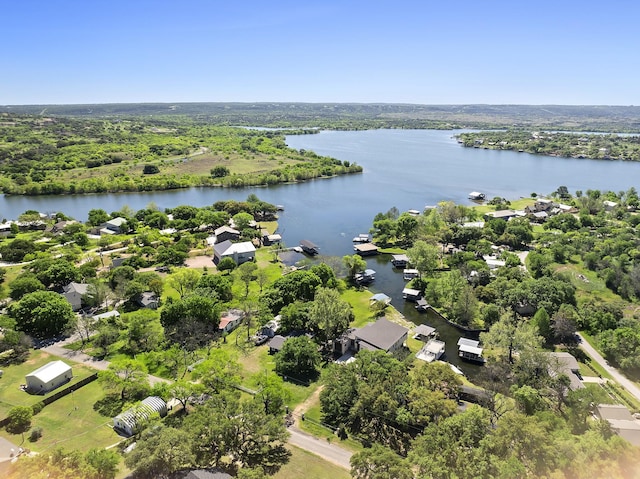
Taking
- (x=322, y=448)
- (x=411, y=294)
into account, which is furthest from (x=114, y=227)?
(x=322, y=448)

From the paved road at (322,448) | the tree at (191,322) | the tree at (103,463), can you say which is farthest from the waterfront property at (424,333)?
the tree at (103,463)

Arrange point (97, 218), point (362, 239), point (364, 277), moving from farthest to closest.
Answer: point (97, 218), point (362, 239), point (364, 277)

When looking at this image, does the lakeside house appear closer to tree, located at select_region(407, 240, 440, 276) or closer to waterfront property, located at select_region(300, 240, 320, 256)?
tree, located at select_region(407, 240, 440, 276)

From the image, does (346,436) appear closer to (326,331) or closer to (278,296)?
(326,331)

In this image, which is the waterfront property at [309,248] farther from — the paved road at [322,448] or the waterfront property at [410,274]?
the paved road at [322,448]

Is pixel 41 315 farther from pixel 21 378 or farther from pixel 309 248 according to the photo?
pixel 309 248

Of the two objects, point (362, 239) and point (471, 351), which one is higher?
point (362, 239)

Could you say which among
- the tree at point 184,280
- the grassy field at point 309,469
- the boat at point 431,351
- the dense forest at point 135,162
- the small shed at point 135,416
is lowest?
the boat at point 431,351
